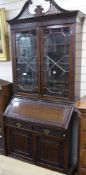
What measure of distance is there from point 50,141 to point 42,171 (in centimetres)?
44

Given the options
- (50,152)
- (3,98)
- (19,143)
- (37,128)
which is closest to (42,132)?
(37,128)

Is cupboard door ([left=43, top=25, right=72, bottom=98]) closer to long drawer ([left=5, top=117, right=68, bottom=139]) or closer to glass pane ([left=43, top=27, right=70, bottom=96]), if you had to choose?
glass pane ([left=43, top=27, right=70, bottom=96])

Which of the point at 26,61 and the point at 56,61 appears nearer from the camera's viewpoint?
the point at 56,61

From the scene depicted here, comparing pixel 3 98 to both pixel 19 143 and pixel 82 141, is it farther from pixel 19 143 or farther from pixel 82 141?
pixel 82 141

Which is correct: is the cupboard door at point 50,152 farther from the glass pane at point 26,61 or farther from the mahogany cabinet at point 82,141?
the glass pane at point 26,61

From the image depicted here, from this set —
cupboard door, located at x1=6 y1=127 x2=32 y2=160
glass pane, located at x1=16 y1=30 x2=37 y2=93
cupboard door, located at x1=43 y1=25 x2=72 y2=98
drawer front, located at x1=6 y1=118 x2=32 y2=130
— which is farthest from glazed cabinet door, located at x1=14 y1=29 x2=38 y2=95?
cupboard door, located at x1=6 y1=127 x2=32 y2=160

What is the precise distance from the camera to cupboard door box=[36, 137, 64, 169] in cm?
242

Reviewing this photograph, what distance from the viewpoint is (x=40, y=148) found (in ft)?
8.46

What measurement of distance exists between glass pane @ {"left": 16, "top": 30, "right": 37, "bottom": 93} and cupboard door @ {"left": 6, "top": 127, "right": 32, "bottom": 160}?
604 millimetres

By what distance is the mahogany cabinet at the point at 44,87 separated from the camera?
2.31 meters

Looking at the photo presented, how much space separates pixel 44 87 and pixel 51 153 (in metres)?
0.85

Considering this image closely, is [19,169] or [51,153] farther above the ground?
[51,153]

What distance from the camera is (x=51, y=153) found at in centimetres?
249

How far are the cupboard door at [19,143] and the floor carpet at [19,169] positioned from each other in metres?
0.11
